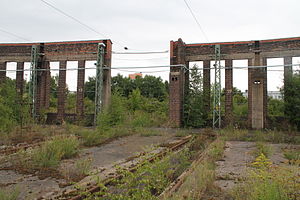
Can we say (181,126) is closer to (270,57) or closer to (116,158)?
(270,57)

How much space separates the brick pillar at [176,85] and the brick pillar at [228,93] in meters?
3.64

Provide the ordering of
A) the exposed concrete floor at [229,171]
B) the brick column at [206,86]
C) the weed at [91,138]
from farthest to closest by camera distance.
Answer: the brick column at [206,86] → the weed at [91,138] → the exposed concrete floor at [229,171]

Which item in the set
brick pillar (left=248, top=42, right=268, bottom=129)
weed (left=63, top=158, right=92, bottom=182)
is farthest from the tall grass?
brick pillar (left=248, top=42, right=268, bottom=129)

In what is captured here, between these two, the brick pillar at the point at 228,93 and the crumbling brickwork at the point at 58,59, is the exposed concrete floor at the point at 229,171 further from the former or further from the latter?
the crumbling brickwork at the point at 58,59

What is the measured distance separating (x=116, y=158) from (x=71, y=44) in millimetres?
15728

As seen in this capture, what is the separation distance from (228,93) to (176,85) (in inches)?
170

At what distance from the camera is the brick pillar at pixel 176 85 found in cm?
1728

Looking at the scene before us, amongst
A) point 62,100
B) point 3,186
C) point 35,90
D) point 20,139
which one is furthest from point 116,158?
point 35,90

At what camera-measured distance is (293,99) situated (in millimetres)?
14430

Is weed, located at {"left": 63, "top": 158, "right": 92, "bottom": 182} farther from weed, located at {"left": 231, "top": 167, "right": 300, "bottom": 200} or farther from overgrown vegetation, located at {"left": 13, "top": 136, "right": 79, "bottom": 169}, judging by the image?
weed, located at {"left": 231, "top": 167, "right": 300, "bottom": 200}

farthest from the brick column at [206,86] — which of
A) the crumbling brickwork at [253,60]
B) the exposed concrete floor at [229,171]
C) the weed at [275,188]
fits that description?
the weed at [275,188]

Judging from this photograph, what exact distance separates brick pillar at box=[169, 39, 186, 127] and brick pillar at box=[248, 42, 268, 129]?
5.49 metres

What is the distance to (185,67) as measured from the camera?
17750mm

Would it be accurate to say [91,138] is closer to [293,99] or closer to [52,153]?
[52,153]
